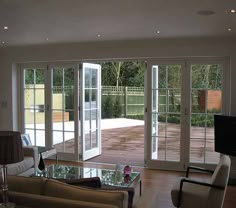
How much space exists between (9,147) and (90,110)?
4.53 metres

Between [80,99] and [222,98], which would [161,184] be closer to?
[222,98]

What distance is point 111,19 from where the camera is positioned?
13.4 feet

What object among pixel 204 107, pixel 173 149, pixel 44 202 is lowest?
pixel 173 149

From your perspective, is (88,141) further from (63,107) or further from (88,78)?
(88,78)

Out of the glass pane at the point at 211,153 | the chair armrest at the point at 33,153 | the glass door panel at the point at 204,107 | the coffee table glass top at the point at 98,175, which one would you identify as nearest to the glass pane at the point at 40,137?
the chair armrest at the point at 33,153

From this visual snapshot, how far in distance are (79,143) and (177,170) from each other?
7.03ft

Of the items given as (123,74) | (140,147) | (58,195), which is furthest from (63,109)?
(123,74)

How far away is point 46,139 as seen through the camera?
6.86 meters

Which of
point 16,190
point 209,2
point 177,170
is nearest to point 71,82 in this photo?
point 177,170

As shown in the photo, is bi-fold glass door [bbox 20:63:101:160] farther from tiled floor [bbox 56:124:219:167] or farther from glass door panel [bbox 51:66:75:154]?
tiled floor [bbox 56:124:219:167]

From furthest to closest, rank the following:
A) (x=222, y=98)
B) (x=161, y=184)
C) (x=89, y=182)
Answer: (x=222, y=98) → (x=161, y=184) → (x=89, y=182)

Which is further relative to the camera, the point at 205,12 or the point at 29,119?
the point at 29,119

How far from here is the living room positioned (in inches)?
144

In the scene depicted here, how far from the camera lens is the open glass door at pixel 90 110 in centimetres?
655
